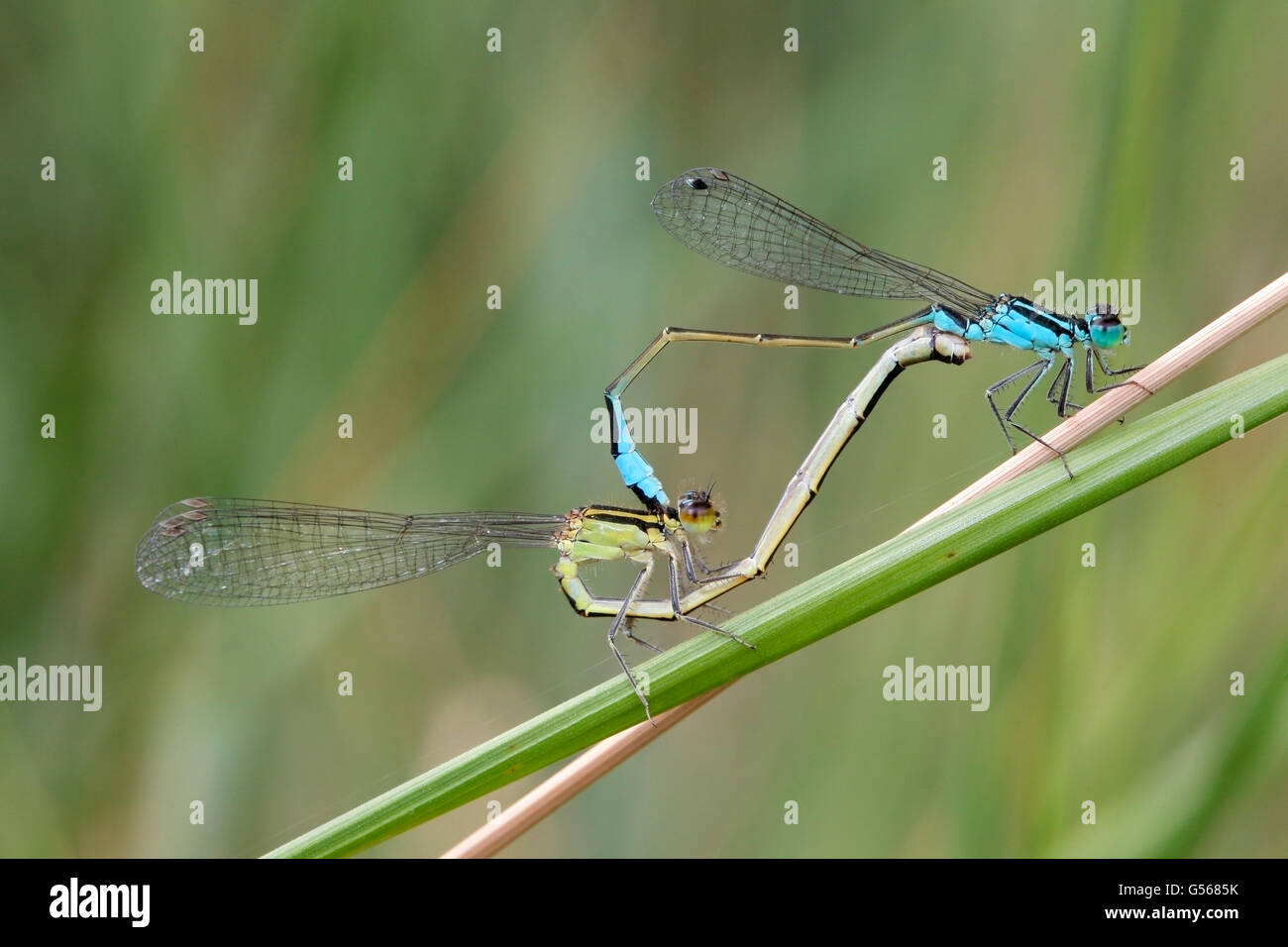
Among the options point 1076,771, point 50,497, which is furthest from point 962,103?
point 50,497

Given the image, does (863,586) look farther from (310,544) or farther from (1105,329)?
(310,544)

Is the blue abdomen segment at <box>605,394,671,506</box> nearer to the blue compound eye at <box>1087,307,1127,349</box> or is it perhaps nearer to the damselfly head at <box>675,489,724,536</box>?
the damselfly head at <box>675,489,724,536</box>

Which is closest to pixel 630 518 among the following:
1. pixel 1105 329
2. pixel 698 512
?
pixel 698 512

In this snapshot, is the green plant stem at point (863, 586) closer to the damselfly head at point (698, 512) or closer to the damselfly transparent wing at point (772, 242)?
the damselfly head at point (698, 512)

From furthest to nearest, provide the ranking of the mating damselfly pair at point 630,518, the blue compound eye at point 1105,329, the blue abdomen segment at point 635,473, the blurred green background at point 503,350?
1. the blurred green background at point 503,350
2. the blue abdomen segment at point 635,473
3. the mating damselfly pair at point 630,518
4. the blue compound eye at point 1105,329

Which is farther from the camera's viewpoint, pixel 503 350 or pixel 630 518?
pixel 503 350

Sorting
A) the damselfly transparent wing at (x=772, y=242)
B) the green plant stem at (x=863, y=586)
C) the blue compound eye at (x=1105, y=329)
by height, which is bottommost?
the green plant stem at (x=863, y=586)

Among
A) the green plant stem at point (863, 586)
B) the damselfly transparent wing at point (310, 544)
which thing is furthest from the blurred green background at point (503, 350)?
the green plant stem at point (863, 586)
